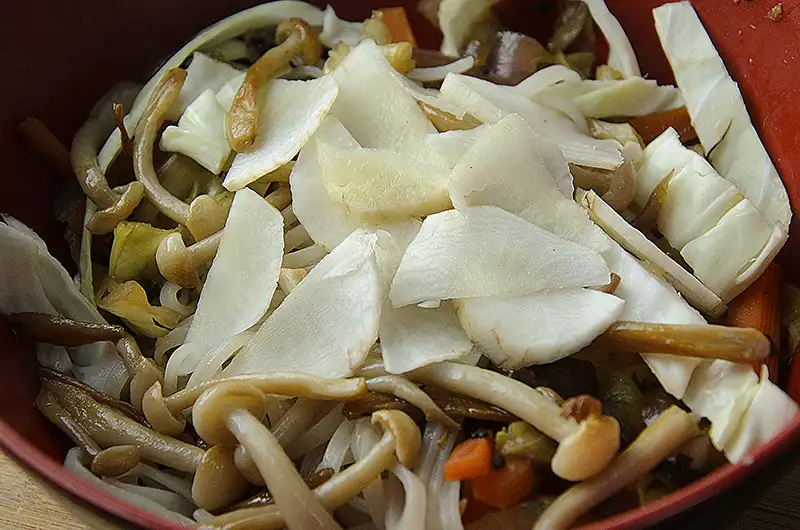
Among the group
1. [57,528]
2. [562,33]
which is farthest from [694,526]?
[562,33]

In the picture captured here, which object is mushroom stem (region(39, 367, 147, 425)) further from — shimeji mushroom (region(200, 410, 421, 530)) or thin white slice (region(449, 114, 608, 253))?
thin white slice (region(449, 114, 608, 253))

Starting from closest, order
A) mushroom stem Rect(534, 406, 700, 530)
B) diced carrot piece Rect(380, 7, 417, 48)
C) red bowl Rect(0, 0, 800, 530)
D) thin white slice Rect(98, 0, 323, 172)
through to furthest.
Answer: mushroom stem Rect(534, 406, 700, 530), red bowl Rect(0, 0, 800, 530), thin white slice Rect(98, 0, 323, 172), diced carrot piece Rect(380, 7, 417, 48)

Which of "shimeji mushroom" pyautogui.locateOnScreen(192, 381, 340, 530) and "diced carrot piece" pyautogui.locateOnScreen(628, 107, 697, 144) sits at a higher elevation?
"diced carrot piece" pyautogui.locateOnScreen(628, 107, 697, 144)

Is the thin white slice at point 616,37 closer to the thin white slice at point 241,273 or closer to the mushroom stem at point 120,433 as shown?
the thin white slice at point 241,273

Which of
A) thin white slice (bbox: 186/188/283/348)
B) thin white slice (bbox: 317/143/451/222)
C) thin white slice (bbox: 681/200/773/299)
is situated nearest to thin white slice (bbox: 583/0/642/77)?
thin white slice (bbox: 681/200/773/299)

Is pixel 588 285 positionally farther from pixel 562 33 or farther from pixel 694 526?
pixel 562 33

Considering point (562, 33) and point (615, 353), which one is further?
point (562, 33)

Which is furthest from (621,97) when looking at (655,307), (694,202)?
(655,307)
